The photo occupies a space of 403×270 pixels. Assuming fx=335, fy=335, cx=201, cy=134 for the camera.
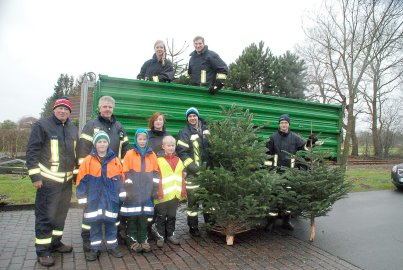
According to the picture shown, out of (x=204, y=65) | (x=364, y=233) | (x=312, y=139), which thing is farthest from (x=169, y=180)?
(x=364, y=233)

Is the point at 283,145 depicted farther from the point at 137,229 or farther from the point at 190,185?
the point at 137,229

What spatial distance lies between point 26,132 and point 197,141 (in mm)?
11719

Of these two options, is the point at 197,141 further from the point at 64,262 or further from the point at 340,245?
the point at 340,245

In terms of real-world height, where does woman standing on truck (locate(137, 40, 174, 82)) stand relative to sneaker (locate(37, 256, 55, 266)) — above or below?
above

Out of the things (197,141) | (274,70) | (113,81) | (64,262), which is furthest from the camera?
Answer: (274,70)

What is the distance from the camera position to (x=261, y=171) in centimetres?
451

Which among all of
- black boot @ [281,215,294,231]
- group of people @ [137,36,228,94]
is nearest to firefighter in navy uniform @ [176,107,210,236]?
group of people @ [137,36,228,94]

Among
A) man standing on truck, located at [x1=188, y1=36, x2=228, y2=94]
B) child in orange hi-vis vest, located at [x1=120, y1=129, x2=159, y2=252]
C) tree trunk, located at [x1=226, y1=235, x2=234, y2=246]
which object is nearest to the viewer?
child in orange hi-vis vest, located at [x1=120, y1=129, x2=159, y2=252]

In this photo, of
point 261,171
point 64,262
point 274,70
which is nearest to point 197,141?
point 261,171

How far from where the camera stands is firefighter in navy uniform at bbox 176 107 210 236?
4.59 m

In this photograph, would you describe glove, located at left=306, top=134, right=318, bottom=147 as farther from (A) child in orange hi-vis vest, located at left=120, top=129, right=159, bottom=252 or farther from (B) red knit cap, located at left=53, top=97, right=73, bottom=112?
(B) red knit cap, located at left=53, top=97, right=73, bottom=112

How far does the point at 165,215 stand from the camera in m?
4.44

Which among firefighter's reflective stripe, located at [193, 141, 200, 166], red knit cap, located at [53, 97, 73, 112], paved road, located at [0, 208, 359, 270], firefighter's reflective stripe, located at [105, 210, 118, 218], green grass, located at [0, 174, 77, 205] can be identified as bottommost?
paved road, located at [0, 208, 359, 270]

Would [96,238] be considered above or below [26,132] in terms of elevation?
below
